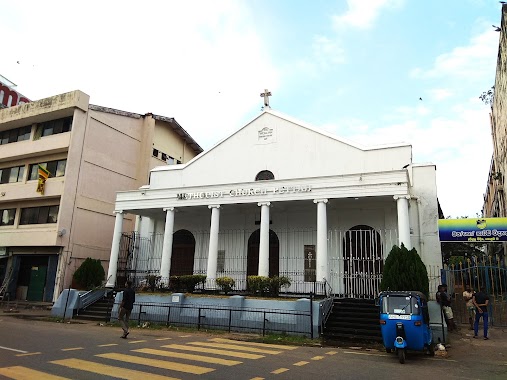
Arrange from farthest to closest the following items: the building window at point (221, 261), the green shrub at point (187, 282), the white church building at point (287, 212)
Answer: the building window at point (221, 261)
the green shrub at point (187, 282)
the white church building at point (287, 212)

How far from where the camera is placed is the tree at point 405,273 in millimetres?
12867

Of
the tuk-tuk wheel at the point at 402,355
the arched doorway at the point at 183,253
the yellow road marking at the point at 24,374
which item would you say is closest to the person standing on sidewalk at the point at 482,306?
the tuk-tuk wheel at the point at 402,355

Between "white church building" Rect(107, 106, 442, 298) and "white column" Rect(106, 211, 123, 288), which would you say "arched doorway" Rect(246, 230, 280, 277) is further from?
"white column" Rect(106, 211, 123, 288)

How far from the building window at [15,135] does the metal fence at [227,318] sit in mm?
17161

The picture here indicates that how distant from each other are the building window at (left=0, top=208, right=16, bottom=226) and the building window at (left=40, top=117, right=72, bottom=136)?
18.1ft

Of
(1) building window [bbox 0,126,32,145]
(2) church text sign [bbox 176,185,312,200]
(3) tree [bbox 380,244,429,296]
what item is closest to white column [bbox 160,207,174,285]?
(2) church text sign [bbox 176,185,312,200]

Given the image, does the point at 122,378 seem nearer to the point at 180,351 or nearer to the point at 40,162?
the point at 180,351

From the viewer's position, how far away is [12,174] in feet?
90.0

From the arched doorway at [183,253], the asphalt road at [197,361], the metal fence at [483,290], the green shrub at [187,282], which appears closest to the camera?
the asphalt road at [197,361]

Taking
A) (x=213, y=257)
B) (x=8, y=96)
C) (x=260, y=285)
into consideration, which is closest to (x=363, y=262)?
(x=260, y=285)

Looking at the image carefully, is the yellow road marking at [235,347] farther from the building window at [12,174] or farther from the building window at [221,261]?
the building window at [12,174]

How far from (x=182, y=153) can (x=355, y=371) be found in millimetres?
28154

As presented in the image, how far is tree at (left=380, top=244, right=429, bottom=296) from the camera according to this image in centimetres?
1287

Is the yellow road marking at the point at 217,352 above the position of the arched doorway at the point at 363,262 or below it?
below
